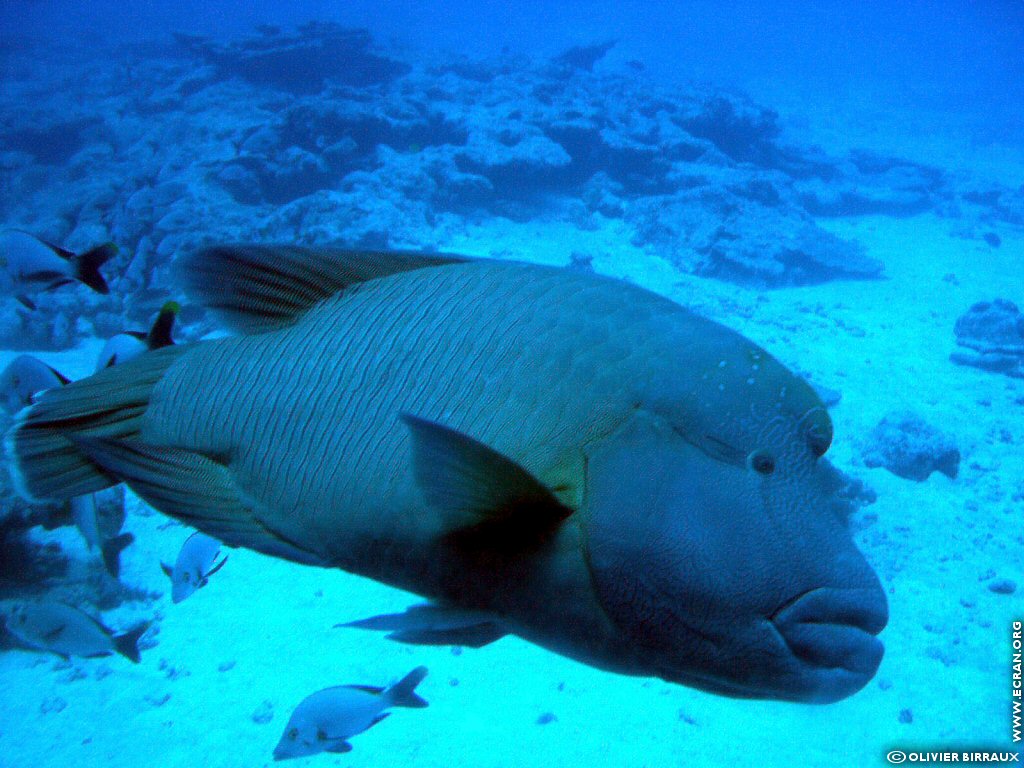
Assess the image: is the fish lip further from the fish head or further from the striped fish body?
the striped fish body

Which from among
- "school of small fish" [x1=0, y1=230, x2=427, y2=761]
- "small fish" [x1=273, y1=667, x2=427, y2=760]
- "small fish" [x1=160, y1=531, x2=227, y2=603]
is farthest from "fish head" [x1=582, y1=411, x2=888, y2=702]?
"small fish" [x1=160, y1=531, x2=227, y2=603]

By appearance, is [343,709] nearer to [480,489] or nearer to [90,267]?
[480,489]

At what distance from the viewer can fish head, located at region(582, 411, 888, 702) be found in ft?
3.11

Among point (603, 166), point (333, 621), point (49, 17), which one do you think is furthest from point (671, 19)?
point (333, 621)

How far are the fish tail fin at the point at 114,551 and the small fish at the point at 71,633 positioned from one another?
876 millimetres

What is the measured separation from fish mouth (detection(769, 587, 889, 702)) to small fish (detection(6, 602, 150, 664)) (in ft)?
14.7

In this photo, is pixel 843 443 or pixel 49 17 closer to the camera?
pixel 843 443

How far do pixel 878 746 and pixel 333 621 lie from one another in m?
4.61

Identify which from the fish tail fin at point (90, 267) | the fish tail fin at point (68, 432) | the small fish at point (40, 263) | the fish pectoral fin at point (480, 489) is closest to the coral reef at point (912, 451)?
the fish pectoral fin at point (480, 489)

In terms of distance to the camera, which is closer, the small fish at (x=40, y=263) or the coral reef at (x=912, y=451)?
the small fish at (x=40, y=263)

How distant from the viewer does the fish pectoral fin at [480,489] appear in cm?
89

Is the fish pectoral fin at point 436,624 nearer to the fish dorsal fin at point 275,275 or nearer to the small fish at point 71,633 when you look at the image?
the fish dorsal fin at point 275,275

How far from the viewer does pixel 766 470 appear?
3.29 ft

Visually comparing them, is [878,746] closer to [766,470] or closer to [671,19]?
[766,470]
